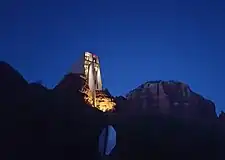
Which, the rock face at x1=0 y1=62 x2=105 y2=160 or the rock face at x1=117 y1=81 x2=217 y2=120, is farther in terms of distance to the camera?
the rock face at x1=117 y1=81 x2=217 y2=120

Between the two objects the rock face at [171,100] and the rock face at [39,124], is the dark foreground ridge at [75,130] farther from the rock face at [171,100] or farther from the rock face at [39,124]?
the rock face at [171,100]

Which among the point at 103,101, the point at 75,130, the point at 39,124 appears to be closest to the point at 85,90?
the point at 103,101

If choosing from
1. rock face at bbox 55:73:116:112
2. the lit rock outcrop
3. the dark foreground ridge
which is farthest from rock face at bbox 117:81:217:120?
the dark foreground ridge

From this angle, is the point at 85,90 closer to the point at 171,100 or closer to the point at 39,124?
the point at 39,124

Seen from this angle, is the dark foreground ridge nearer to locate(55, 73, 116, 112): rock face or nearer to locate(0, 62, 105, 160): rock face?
locate(0, 62, 105, 160): rock face

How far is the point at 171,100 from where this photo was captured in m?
79.0

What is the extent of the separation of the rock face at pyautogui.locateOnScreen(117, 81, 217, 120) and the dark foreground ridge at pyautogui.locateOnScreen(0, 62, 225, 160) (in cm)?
1830

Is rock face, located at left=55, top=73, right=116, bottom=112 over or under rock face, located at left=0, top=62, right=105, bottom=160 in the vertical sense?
over

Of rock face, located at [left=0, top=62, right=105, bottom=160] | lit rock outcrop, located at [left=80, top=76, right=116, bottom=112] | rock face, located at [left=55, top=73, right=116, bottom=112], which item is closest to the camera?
rock face, located at [left=0, top=62, right=105, bottom=160]

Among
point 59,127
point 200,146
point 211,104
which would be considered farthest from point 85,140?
point 211,104

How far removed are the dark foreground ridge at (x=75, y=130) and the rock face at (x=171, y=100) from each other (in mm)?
18300

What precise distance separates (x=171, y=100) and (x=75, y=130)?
152 feet

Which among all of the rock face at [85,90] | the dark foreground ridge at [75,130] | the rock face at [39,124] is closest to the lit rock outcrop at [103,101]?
the rock face at [85,90]

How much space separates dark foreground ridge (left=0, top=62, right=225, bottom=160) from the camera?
3222 centimetres
